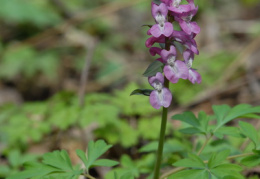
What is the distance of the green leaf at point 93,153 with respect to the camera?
2.06 meters

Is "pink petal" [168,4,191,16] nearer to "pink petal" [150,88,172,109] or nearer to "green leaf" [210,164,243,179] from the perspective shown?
"pink petal" [150,88,172,109]

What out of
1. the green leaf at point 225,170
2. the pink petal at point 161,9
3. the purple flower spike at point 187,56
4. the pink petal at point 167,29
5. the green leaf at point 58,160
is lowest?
the green leaf at point 225,170

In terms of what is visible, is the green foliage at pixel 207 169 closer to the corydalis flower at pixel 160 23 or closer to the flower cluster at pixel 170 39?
the flower cluster at pixel 170 39

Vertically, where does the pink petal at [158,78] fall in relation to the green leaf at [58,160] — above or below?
above

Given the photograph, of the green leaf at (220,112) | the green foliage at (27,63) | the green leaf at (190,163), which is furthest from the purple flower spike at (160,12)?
the green foliage at (27,63)

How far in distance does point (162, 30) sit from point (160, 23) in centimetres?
6

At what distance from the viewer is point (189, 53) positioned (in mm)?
1870

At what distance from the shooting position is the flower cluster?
1758 mm

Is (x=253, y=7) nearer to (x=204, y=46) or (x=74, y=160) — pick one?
(x=204, y=46)

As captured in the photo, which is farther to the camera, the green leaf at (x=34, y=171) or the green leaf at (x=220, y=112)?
the green leaf at (x=220, y=112)

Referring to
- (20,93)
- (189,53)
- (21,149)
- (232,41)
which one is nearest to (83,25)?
(20,93)

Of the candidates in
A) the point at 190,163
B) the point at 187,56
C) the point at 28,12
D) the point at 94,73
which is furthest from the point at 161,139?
the point at 28,12

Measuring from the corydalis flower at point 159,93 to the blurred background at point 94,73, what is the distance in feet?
4.96

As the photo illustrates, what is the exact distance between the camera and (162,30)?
173 centimetres
